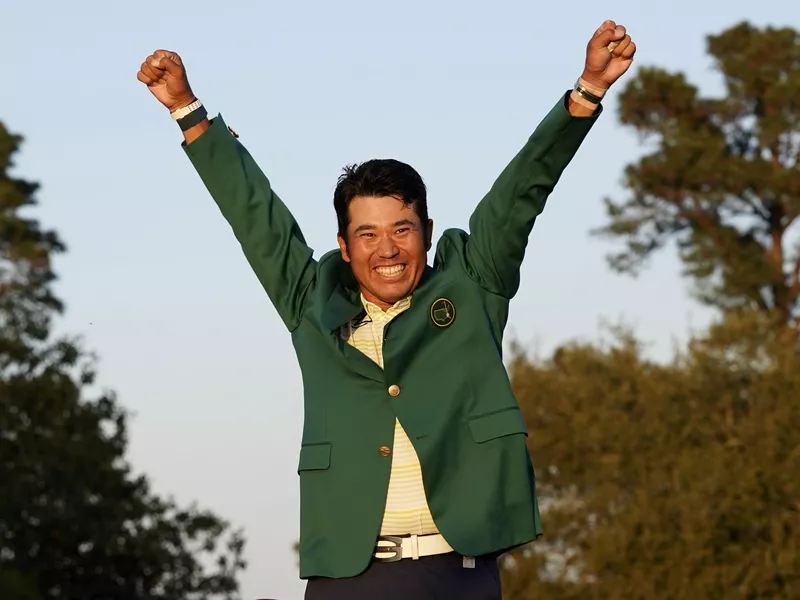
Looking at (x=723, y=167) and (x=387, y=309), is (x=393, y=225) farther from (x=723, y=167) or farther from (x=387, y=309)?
(x=723, y=167)

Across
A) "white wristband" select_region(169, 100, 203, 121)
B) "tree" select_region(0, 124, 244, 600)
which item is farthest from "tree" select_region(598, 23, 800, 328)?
"white wristband" select_region(169, 100, 203, 121)

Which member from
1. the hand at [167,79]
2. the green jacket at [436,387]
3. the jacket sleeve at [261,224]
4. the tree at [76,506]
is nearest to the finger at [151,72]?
the hand at [167,79]

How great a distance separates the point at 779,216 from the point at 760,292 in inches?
78.0

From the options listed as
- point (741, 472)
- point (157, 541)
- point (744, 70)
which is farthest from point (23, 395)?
point (744, 70)

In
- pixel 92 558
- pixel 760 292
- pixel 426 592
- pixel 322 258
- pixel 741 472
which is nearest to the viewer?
pixel 426 592

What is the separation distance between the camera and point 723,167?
109 feet

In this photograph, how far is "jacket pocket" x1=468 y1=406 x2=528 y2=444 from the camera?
439 cm

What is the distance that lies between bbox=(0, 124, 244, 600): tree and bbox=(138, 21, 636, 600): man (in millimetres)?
16655

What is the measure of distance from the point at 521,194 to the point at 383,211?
0.34 metres

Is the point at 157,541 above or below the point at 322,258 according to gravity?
above

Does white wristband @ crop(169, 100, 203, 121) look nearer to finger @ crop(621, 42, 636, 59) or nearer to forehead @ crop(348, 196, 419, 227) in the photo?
forehead @ crop(348, 196, 419, 227)

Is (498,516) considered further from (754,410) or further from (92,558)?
(754,410)

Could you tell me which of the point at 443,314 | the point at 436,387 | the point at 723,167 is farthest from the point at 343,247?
the point at 723,167

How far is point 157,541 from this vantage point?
21.4 meters
